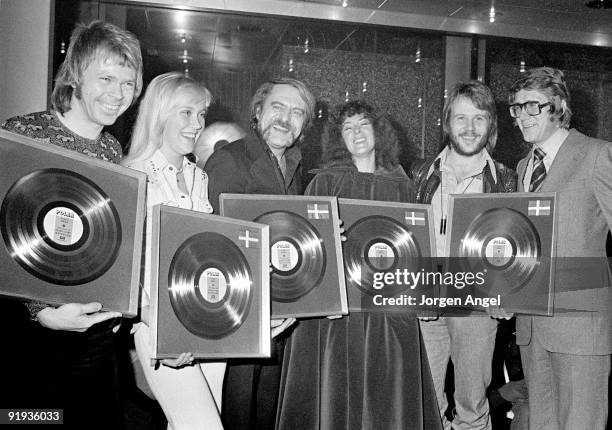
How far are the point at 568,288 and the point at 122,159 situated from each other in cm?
179

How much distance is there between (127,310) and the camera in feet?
5.73

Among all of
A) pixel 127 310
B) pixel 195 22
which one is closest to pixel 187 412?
pixel 127 310

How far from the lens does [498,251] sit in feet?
8.05

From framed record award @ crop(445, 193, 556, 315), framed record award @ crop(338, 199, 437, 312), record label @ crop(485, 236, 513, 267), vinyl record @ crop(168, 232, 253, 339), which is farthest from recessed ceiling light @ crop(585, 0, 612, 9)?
vinyl record @ crop(168, 232, 253, 339)

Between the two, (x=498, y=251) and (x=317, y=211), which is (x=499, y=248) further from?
(x=317, y=211)

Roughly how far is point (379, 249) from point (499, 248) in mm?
495

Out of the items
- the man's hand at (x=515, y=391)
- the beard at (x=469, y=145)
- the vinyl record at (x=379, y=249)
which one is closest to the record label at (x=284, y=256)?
the vinyl record at (x=379, y=249)

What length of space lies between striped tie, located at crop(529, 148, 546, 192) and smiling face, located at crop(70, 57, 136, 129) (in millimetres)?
1690

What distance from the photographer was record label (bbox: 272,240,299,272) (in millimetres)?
2215

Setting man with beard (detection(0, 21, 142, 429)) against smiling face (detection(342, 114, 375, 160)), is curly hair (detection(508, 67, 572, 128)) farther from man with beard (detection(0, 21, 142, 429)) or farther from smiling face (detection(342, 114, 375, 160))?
man with beard (detection(0, 21, 142, 429))

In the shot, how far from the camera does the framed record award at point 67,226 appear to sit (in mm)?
1568

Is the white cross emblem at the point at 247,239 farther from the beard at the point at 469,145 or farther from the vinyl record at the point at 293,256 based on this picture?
the beard at the point at 469,145

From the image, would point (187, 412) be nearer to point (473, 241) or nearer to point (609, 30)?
point (473, 241)

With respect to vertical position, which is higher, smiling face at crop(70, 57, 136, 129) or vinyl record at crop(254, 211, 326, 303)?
smiling face at crop(70, 57, 136, 129)
